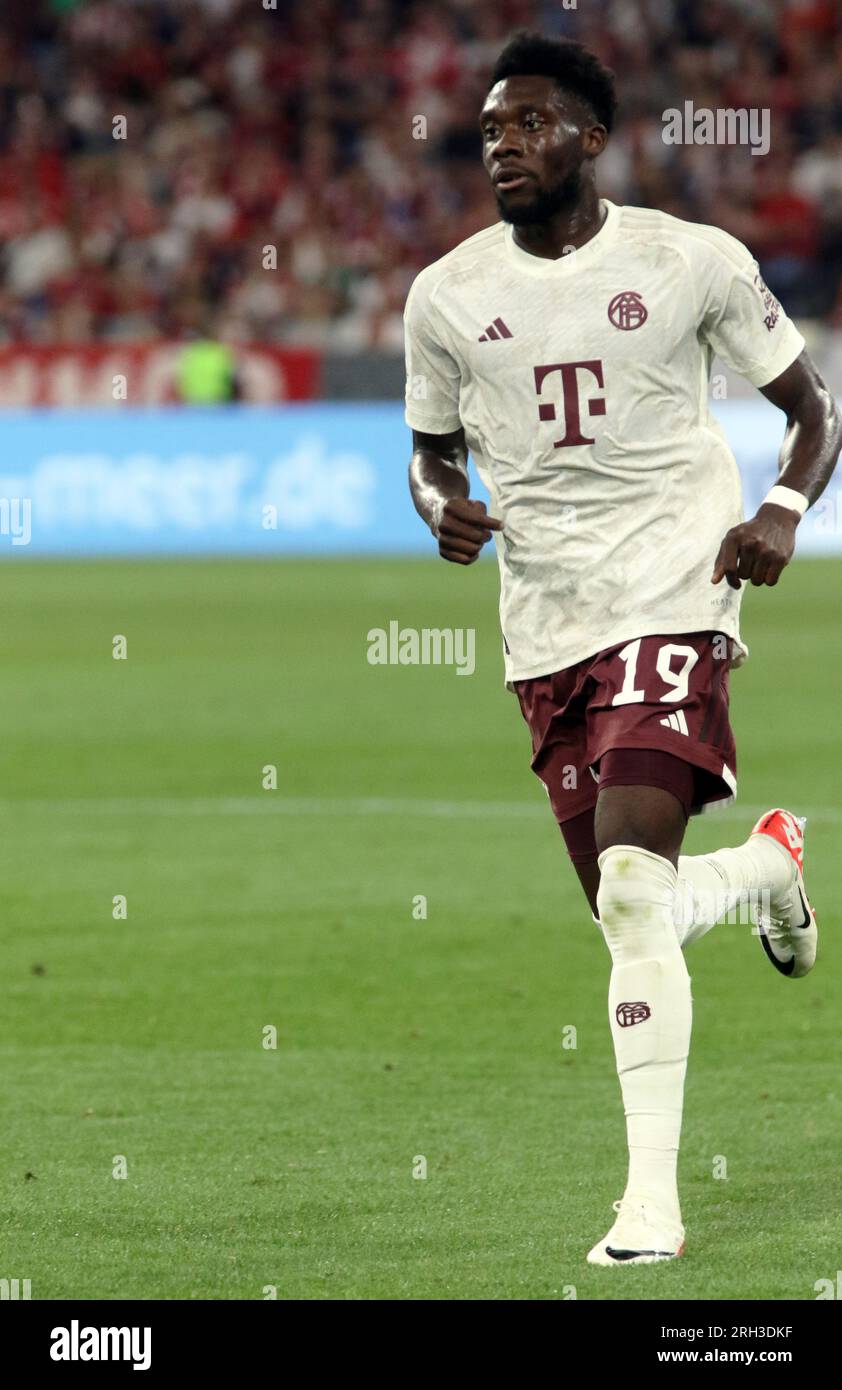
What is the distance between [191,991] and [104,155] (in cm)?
2315

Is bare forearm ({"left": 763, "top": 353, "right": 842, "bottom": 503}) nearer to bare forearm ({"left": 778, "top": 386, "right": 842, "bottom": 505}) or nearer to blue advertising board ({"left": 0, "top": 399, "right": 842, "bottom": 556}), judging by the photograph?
bare forearm ({"left": 778, "top": 386, "right": 842, "bottom": 505})

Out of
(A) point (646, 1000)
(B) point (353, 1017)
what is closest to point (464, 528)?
(A) point (646, 1000)

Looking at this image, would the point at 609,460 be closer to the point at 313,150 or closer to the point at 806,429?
the point at 806,429

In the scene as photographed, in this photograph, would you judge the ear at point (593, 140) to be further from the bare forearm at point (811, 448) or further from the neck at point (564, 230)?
the bare forearm at point (811, 448)

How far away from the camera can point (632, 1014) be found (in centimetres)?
457

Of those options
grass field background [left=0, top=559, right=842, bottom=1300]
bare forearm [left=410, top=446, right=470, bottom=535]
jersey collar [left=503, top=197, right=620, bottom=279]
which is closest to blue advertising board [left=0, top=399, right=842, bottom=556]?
grass field background [left=0, top=559, right=842, bottom=1300]

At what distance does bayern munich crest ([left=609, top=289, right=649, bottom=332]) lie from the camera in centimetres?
488

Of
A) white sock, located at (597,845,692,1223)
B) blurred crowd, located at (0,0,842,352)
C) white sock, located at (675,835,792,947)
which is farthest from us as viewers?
blurred crowd, located at (0,0,842,352)

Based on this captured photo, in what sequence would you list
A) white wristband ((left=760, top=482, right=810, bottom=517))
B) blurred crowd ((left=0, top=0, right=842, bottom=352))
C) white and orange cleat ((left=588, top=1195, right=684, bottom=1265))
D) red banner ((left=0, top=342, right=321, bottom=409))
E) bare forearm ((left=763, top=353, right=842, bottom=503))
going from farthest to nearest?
blurred crowd ((left=0, top=0, right=842, bottom=352))
red banner ((left=0, top=342, right=321, bottom=409))
bare forearm ((left=763, top=353, right=842, bottom=503))
white wristband ((left=760, top=482, right=810, bottom=517))
white and orange cleat ((left=588, top=1195, right=684, bottom=1265))

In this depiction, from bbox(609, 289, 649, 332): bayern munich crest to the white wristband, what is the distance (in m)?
0.45

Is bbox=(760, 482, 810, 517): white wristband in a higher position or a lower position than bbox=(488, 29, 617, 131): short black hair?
lower

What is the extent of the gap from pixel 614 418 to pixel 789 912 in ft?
4.71
